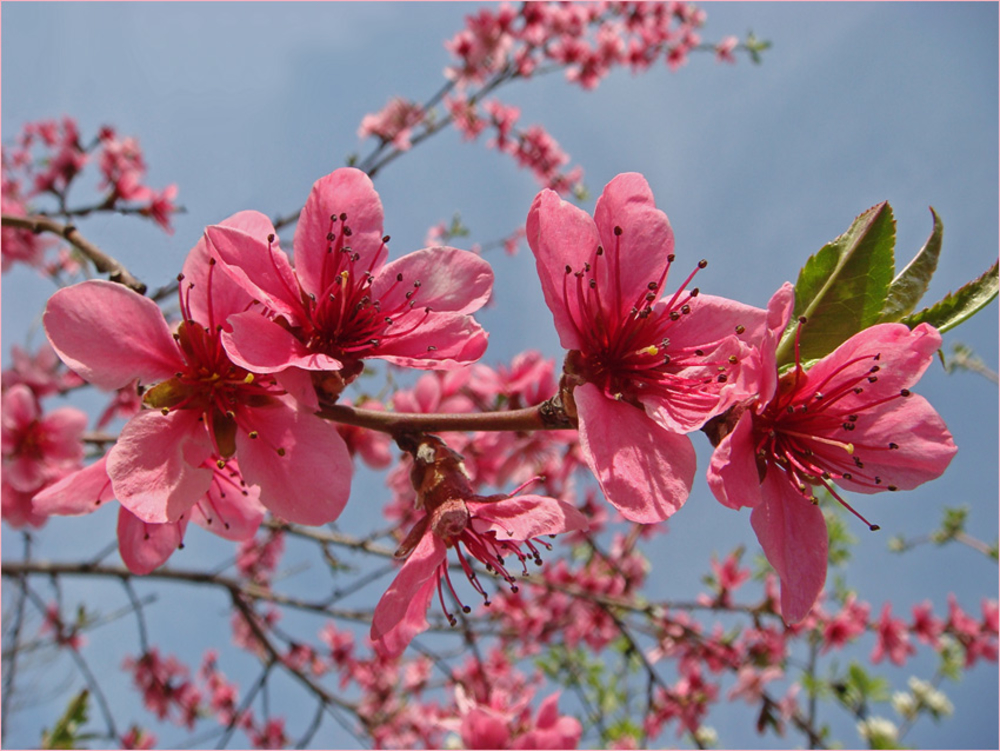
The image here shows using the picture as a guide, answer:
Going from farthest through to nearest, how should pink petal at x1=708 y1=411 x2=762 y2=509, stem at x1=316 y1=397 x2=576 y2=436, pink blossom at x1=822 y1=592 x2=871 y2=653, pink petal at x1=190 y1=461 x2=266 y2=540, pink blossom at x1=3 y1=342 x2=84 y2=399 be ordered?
pink blossom at x1=822 y1=592 x2=871 y2=653 → pink blossom at x1=3 y1=342 x2=84 y2=399 → pink petal at x1=190 y1=461 x2=266 y2=540 → stem at x1=316 y1=397 x2=576 y2=436 → pink petal at x1=708 y1=411 x2=762 y2=509

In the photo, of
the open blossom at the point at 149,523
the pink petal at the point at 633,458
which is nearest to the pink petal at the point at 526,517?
the pink petal at the point at 633,458

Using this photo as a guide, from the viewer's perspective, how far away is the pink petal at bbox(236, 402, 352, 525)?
1.16m

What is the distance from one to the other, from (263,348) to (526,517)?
0.56 m

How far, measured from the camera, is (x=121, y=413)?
3.74 metres

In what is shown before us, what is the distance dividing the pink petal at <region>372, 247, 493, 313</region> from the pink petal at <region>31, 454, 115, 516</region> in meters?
0.74

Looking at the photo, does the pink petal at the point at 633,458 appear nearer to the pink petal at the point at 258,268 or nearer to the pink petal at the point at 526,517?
the pink petal at the point at 526,517

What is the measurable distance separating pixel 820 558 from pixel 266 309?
1147 millimetres

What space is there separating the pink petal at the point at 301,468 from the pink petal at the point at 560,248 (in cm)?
47

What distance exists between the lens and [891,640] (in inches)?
206

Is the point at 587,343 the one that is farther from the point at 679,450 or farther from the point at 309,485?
the point at 309,485

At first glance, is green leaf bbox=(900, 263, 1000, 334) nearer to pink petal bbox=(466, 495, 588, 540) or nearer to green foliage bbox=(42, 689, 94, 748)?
pink petal bbox=(466, 495, 588, 540)

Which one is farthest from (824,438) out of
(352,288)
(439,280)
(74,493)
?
(74,493)

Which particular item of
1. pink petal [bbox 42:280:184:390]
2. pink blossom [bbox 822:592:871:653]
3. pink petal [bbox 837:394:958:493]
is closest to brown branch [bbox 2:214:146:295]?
pink petal [bbox 42:280:184:390]

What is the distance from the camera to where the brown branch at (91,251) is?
1312mm
